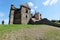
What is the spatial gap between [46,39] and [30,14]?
41255mm

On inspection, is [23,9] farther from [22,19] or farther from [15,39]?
[15,39]

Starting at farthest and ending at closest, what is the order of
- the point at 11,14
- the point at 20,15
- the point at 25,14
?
the point at 25,14, the point at 11,14, the point at 20,15

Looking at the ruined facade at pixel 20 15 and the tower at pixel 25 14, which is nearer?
the ruined facade at pixel 20 15

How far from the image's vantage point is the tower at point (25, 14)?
55.0 meters

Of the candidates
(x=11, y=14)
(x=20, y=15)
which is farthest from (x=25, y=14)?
(x=11, y=14)

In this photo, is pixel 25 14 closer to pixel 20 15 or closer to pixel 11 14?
pixel 20 15

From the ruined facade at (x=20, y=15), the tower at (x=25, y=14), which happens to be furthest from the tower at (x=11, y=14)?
the tower at (x=25, y=14)

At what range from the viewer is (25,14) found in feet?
185

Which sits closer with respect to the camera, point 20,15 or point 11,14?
point 20,15

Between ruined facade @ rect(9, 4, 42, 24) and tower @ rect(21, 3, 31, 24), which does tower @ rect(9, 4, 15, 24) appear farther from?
tower @ rect(21, 3, 31, 24)

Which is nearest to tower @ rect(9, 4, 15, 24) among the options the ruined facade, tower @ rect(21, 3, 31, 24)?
the ruined facade

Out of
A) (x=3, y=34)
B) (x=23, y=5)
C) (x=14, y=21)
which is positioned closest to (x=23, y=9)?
(x=23, y=5)

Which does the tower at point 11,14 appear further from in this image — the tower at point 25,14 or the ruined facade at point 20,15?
the tower at point 25,14

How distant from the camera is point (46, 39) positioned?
18.4m
